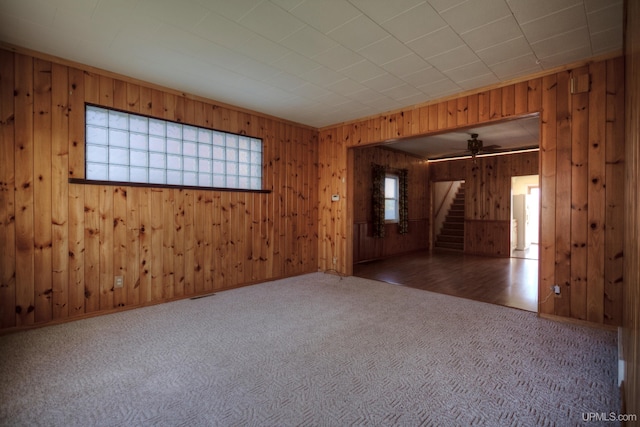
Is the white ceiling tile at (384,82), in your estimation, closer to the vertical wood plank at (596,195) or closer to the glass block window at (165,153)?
the vertical wood plank at (596,195)

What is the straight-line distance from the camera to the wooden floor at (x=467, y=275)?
405 cm

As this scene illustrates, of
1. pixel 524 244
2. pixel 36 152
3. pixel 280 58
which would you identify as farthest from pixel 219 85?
pixel 524 244

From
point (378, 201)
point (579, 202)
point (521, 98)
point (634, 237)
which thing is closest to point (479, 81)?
point (521, 98)

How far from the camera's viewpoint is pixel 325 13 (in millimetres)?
2305

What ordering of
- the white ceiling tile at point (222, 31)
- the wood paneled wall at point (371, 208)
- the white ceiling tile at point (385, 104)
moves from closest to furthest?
the white ceiling tile at point (222, 31)
the white ceiling tile at point (385, 104)
the wood paneled wall at point (371, 208)

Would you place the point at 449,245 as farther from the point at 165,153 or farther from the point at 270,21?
the point at 270,21

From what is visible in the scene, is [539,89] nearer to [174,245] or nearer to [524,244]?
[174,245]

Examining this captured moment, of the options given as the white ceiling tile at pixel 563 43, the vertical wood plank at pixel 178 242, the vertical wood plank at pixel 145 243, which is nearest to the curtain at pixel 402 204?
the white ceiling tile at pixel 563 43

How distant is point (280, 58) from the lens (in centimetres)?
301

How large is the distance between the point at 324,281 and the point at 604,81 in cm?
420

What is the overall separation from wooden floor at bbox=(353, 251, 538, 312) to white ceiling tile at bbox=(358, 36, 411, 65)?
3.17 metres

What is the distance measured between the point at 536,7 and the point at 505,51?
643 mm

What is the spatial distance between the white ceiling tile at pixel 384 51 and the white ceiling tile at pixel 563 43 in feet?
4.01

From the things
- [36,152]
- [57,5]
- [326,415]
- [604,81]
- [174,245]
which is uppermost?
[57,5]
